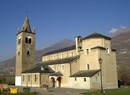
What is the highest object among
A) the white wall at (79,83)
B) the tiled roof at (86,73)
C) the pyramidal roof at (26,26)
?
the pyramidal roof at (26,26)

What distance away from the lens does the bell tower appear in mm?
70750

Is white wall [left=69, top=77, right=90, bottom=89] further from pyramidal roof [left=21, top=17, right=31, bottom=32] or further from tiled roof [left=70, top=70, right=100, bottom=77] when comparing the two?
pyramidal roof [left=21, top=17, right=31, bottom=32]

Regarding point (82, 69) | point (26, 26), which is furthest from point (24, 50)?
point (82, 69)

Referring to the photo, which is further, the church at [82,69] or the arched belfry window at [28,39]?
the arched belfry window at [28,39]

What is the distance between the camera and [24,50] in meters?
71.8

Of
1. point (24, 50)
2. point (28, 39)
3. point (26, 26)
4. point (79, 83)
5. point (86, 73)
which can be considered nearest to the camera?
point (86, 73)

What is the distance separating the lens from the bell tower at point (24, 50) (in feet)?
232

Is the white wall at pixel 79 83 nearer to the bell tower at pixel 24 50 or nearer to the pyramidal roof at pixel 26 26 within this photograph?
the bell tower at pixel 24 50

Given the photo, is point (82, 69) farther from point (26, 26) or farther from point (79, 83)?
point (26, 26)

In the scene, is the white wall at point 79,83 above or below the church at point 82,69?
below

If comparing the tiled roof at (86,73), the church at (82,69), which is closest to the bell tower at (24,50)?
the church at (82,69)

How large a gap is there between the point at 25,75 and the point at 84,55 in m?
21.6

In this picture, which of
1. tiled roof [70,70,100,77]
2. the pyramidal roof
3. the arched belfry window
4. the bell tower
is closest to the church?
tiled roof [70,70,100,77]

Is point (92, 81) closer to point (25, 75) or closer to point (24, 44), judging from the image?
point (25, 75)
